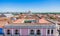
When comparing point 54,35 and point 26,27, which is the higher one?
point 26,27

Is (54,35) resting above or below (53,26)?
below

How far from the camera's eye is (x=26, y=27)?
614 inches

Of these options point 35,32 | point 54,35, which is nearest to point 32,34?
point 35,32

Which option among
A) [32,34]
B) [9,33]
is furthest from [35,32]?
[9,33]

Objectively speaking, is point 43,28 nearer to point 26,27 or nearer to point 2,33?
point 26,27

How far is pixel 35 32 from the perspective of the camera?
51.1ft

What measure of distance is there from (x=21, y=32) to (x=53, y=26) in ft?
11.5

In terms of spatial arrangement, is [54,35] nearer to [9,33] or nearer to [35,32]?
[35,32]

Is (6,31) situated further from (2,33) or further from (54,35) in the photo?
(54,35)

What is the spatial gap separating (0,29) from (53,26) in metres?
5.72

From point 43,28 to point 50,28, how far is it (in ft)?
2.45

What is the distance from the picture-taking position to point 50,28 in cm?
1548

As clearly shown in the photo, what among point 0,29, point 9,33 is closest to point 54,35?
point 9,33

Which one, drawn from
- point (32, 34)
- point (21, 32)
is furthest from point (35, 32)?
point (21, 32)
